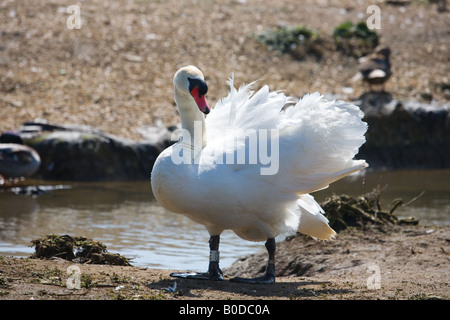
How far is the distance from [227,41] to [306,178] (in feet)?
43.1

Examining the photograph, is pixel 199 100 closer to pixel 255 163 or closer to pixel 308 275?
pixel 255 163

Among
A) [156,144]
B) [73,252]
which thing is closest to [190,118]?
[73,252]

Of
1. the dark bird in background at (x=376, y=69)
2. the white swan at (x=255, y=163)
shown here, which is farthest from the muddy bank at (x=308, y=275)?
the dark bird in background at (x=376, y=69)

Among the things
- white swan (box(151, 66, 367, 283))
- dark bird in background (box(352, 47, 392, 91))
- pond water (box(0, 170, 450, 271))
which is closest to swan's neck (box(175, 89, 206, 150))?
white swan (box(151, 66, 367, 283))

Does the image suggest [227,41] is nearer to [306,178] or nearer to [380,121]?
[380,121]

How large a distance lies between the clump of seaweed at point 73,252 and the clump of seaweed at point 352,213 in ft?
9.25

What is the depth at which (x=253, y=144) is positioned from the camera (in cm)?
622

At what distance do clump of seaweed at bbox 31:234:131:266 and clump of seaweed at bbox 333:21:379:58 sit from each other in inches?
533

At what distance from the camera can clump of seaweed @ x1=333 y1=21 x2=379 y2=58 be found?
19500 mm

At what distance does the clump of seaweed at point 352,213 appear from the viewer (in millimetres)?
8750

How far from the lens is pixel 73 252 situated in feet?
24.1

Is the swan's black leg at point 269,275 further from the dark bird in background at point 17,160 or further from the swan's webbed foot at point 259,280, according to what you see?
the dark bird in background at point 17,160

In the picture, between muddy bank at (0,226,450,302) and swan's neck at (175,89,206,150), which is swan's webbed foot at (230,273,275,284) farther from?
swan's neck at (175,89,206,150)

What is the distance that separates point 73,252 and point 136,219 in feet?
11.4
